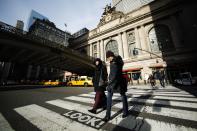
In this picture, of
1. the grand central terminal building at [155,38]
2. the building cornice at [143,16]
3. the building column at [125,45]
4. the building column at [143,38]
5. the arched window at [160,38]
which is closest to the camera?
the grand central terminal building at [155,38]

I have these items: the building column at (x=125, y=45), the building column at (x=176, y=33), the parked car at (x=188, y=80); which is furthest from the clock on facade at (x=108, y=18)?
the parked car at (x=188, y=80)

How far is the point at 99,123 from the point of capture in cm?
245

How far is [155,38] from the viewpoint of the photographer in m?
23.5

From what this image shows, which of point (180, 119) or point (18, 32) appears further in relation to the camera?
point (18, 32)

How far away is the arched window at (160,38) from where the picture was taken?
21.7 metres

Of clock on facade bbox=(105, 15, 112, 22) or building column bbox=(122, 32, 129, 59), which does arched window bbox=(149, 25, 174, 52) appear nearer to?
building column bbox=(122, 32, 129, 59)

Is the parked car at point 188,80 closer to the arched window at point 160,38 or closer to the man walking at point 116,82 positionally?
the arched window at point 160,38

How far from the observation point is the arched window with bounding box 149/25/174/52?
21748 mm

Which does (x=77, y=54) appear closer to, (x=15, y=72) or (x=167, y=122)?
(x=167, y=122)

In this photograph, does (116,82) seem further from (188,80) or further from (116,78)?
(188,80)

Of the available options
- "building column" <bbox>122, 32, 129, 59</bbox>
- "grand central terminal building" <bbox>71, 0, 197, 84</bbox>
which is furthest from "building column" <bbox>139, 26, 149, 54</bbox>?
"building column" <bbox>122, 32, 129, 59</bbox>

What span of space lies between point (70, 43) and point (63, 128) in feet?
144

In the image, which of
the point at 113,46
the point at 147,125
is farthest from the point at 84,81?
the point at 147,125

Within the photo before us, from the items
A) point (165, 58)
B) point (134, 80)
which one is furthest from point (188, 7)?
point (134, 80)
